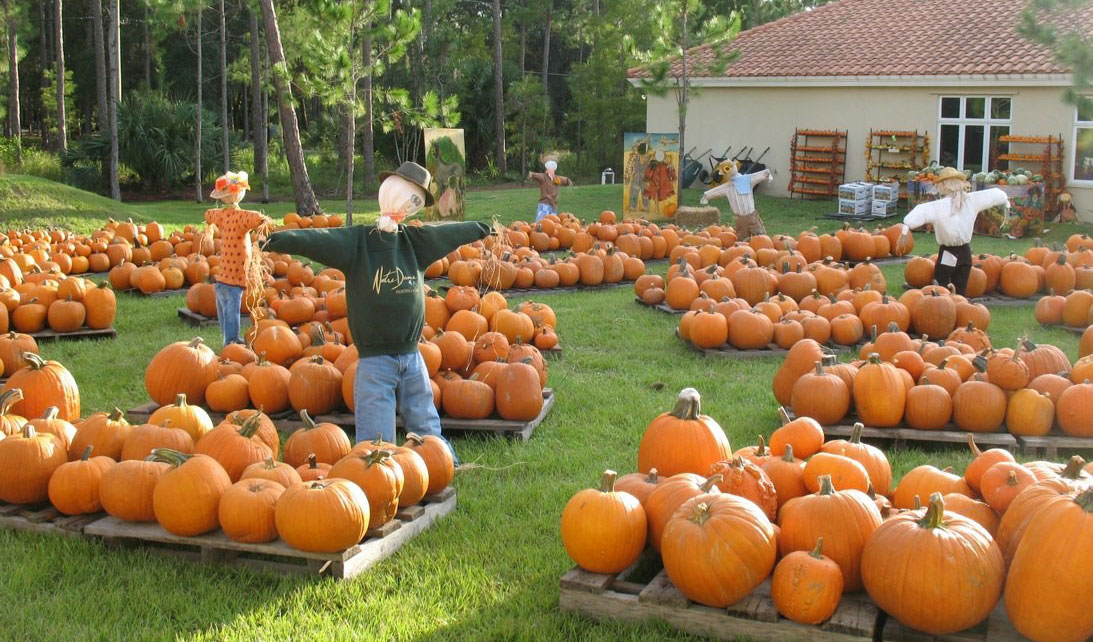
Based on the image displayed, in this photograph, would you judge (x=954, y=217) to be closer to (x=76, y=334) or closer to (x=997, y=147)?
(x=76, y=334)

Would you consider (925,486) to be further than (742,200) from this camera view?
No

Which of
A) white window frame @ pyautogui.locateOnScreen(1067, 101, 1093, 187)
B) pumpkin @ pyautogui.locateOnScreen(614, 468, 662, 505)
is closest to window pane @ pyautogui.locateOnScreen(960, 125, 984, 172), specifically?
white window frame @ pyautogui.locateOnScreen(1067, 101, 1093, 187)

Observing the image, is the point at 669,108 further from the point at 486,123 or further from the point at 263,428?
the point at 263,428

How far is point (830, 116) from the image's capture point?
964 inches

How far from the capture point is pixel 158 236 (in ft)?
47.9

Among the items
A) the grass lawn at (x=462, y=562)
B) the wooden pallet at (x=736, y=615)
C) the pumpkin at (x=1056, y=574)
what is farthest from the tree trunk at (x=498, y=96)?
the pumpkin at (x=1056, y=574)

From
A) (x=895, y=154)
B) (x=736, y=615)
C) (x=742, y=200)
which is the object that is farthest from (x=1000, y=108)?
(x=736, y=615)

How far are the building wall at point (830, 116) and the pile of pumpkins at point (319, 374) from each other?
54.5 feet

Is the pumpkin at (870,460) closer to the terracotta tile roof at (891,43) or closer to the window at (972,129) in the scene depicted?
the terracotta tile roof at (891,43)

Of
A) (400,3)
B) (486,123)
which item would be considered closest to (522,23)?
(400,3)

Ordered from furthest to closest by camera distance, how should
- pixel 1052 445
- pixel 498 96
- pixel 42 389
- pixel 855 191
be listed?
pixel 498 96, pixel 855 191, pixel 42 389, pixel 1052 445

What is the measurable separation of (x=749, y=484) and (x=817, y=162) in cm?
2115

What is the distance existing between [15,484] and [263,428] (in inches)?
47.3

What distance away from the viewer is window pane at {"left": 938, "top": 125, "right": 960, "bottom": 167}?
22.4 m
